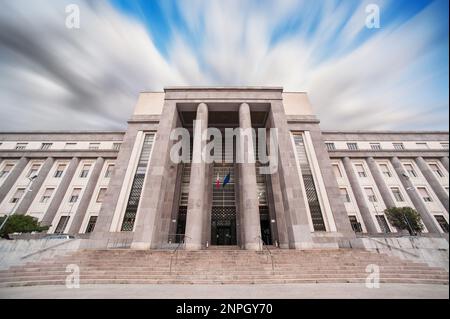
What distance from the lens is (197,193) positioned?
14.4m

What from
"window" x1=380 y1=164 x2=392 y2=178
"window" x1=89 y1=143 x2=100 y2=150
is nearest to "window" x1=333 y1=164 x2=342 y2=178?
"window" x1=380 y1=164 x2=392 y2=178

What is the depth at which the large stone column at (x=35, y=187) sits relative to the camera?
21.1m

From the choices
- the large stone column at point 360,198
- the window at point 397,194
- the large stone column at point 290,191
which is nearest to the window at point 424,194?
the window at point 397,194

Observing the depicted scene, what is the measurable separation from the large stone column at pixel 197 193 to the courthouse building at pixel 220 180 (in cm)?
8

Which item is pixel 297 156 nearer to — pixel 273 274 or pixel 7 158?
pixel 273 274

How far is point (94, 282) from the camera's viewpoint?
7555mm

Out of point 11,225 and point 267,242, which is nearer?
point 11,225

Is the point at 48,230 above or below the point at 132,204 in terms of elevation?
below

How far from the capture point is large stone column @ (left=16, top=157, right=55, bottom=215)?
69.3ft

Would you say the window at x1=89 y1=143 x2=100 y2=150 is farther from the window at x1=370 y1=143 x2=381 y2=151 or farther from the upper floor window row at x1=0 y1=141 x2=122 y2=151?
the window at x1=370 y1=143 x2=381 y2=151

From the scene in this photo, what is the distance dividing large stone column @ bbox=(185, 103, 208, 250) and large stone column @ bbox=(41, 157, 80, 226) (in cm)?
1869
